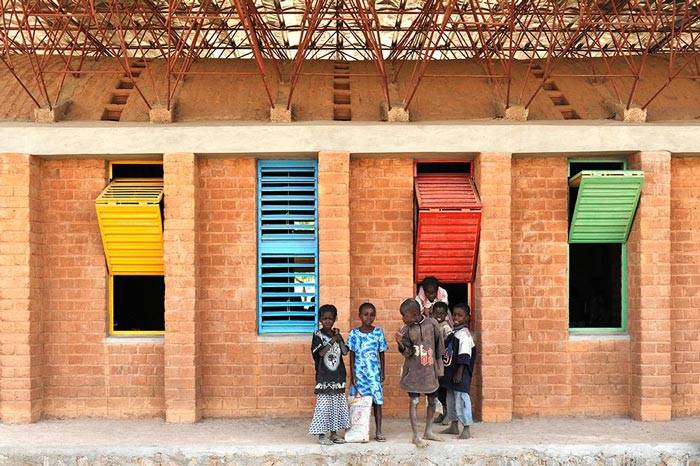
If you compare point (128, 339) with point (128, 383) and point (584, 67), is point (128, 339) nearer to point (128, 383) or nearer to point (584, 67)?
point (128, 383)

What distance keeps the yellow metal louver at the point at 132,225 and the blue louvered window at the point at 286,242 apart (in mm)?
1298

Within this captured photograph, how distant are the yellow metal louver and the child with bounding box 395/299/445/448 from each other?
11.7 ft

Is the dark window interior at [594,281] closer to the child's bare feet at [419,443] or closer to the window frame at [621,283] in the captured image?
the window frame at [621,283]

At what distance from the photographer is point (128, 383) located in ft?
33.9

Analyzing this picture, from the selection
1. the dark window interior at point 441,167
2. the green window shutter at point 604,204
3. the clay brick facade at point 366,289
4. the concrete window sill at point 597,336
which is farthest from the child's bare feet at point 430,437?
the dark window interior at point 441,167

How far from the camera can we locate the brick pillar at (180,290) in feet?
32.7

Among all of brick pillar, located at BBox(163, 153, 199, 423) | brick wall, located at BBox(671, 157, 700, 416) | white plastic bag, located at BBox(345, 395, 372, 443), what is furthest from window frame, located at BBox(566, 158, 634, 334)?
brick pillar, located at BBox(163, 153, 199, 423)

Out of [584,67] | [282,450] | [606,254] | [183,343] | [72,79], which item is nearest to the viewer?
[282,450]

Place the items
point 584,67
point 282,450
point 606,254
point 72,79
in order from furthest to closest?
point 584,67, point 72,79, point 606,254, point 282,450

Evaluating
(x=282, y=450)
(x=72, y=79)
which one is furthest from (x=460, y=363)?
(x=72, y=79)

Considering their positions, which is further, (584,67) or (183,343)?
(584,67)

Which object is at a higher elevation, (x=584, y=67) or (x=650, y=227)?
(x=584, y=67)

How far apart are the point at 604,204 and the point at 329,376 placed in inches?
163

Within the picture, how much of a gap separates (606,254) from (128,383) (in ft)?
20.6
